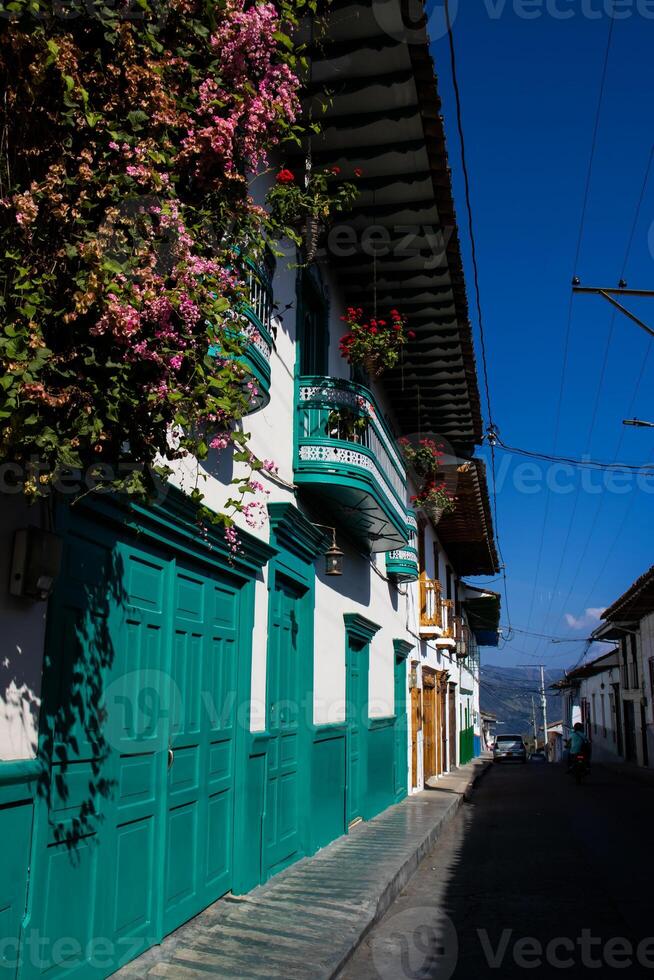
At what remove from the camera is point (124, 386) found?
10.4ft

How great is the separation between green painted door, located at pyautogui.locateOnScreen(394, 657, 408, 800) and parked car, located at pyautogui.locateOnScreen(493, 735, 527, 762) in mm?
25191

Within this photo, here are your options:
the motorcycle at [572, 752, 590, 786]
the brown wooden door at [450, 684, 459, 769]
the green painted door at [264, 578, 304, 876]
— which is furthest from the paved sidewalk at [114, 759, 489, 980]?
the brown wooden door at [450, 684, 459, 769]

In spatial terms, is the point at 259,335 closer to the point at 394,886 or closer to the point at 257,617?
the point at 257,617

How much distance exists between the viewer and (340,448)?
29.6 feet

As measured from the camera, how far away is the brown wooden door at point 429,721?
64.7 ft

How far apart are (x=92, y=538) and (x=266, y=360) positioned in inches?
107

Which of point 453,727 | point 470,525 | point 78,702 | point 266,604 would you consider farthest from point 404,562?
point 453,727

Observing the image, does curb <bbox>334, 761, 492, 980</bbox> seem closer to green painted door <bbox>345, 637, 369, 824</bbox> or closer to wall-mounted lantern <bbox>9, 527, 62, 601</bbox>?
green painted door <bbox>345, 637, 369, 824</bbox>

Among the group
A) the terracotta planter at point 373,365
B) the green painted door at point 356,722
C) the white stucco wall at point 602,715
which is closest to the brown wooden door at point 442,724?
the green painted door at point 356,722

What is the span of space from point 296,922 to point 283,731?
2150 mm

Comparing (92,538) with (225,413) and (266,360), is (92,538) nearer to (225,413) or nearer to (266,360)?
(225,413)

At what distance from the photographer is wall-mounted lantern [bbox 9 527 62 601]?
12.1ft

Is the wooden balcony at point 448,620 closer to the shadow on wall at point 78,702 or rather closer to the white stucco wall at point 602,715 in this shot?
the white stucco wall at point 602,715

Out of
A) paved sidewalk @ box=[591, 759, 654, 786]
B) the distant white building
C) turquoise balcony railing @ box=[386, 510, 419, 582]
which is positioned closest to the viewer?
turquoise balcony railing @ box=[386, 510, 419, 582]
